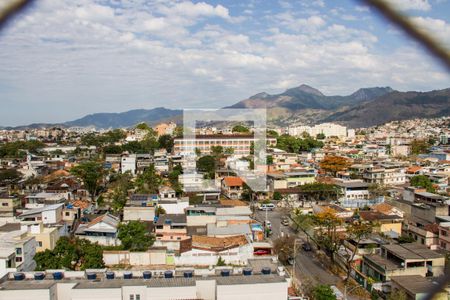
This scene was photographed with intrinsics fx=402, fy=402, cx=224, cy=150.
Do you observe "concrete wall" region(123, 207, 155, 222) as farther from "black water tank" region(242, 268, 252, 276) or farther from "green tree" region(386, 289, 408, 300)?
"green tree" region(386, 289, 408, 300)

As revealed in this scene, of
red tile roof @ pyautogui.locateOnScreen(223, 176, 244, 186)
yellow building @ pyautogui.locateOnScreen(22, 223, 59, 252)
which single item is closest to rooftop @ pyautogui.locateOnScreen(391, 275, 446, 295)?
yellow building @ pyautogui.locateOnScreen(22, 223, 59, 252)

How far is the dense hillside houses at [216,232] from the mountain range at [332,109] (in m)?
2.43

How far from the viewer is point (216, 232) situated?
7246 mm

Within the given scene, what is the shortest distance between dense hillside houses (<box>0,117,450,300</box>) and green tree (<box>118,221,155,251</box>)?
17mm

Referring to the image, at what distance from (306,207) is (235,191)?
2.29m

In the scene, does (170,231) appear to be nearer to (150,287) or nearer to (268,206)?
(150,287)

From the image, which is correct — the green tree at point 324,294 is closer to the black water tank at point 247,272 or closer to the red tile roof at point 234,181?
the black water tank at point 247,272

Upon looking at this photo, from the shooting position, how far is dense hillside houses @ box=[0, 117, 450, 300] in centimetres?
468

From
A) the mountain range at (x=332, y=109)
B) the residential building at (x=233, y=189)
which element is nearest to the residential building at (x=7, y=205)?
the residential building at (x=233, y=189)

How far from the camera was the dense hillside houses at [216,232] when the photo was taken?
4684mm

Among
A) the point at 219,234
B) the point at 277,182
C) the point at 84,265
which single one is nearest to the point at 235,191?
the point at 277,182

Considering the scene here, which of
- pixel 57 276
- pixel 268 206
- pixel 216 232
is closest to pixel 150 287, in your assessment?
pixel 57 276

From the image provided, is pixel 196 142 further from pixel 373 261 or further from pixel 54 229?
pixel 373 261

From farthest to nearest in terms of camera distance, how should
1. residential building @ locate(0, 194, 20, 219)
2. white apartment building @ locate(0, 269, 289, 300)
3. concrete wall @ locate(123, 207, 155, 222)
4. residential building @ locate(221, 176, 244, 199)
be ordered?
residential building @ locate(221, 176, 244, 199) < residential building @ locate(0, 194, 20, 219) < concrete wall @ locate(123, 207, 155, 222) < white apartment building @ locate(0, 269, 289, 300)
